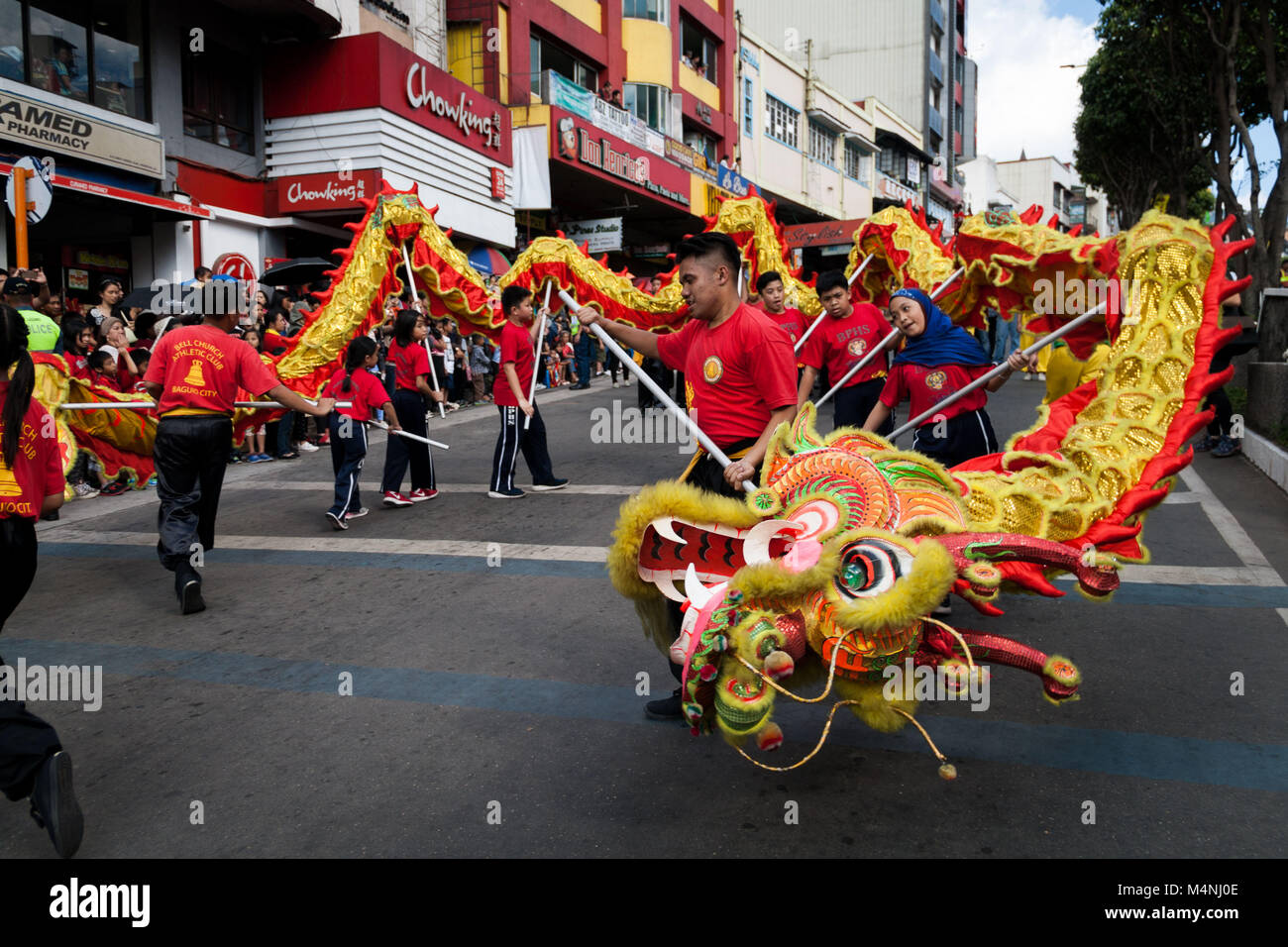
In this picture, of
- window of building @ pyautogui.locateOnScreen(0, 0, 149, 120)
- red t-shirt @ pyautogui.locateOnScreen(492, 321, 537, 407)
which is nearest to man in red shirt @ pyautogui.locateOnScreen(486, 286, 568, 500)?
red t-shirt @ pyautogui.locateOnScreen(492, 321, 537, 407)

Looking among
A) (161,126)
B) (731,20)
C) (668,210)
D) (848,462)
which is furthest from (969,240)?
(731,20)

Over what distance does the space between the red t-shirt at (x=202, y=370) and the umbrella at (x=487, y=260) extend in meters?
15.4

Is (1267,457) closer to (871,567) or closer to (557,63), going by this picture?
(871,567)

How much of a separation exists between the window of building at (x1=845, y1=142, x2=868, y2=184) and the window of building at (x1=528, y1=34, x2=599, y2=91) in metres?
17.2

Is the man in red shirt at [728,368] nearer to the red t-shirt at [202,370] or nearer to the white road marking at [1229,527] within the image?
the white road marking at [1229,527]

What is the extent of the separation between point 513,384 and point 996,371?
16.5ft

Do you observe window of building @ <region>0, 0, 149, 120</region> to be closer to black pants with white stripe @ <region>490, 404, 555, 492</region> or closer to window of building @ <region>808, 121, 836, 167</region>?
black pants with white stripe @ <region>490, 404, 555, 492</region>

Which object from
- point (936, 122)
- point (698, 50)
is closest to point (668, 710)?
point (698, 50)

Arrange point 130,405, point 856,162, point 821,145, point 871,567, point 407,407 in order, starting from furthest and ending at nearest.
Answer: point 856,162, point 821,145, point 407,407, point 130,405, point 871,567

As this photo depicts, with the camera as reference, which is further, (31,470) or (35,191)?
Answer: (35,191)

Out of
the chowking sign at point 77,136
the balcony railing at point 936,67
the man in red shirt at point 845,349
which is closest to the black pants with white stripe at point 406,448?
the man in red shirt at point 845,349

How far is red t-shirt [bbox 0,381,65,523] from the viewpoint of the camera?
3184mm

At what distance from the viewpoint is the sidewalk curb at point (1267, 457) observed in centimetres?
892

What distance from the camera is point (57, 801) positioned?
9.78 ft
